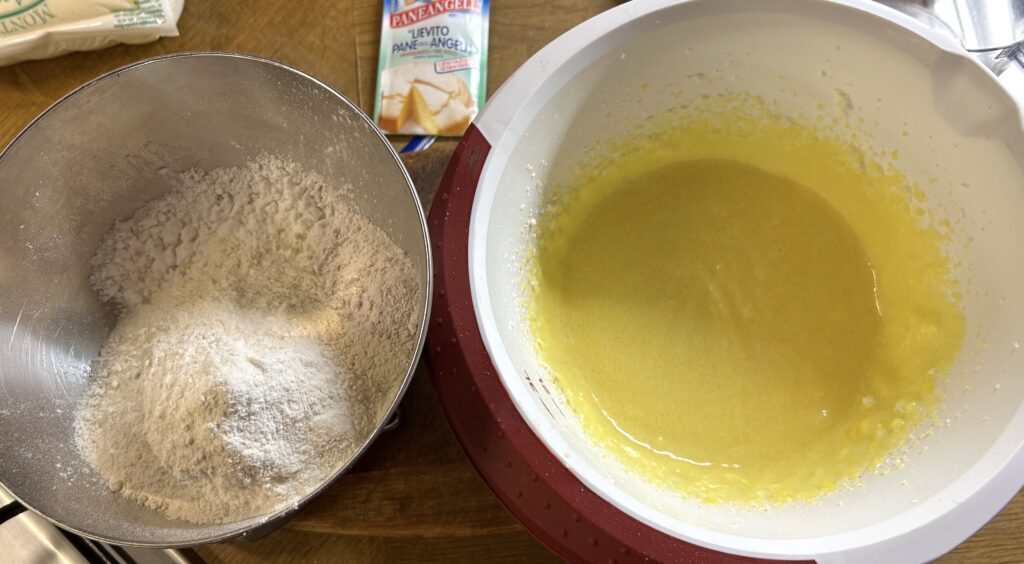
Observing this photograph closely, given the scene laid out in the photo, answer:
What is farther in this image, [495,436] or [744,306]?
[744,306]

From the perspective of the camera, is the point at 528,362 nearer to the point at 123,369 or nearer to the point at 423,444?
the point at 423,444

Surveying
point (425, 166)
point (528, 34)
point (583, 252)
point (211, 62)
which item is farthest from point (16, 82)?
point (583, 252)

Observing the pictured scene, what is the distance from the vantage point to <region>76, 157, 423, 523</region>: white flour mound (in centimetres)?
63

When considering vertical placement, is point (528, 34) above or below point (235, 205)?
above

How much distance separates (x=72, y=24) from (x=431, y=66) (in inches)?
17.7

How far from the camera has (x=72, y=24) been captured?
0.84m

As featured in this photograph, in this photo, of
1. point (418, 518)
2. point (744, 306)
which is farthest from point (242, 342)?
point (744, 306)

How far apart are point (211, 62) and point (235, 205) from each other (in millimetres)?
156

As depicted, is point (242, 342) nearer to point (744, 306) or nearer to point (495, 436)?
point (495, 436)

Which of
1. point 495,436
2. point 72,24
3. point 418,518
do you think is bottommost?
point 418,518

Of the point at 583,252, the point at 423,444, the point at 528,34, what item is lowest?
the point at 423,444

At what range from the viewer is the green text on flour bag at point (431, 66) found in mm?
855

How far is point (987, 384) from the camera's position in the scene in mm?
730

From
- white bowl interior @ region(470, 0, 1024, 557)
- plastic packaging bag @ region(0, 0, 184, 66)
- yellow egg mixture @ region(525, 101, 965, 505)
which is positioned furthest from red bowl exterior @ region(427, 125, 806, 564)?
plastic packaging bag @ region(0, 0, 184, 66)
